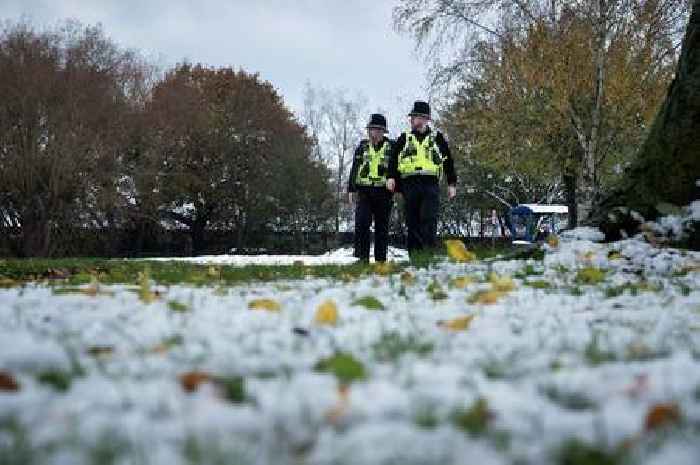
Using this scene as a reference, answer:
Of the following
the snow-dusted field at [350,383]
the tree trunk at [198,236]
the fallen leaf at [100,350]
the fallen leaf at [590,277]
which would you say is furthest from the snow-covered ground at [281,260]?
the tree trunk at [198,236]

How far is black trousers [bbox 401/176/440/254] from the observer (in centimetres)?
756

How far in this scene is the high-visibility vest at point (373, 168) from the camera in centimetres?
801

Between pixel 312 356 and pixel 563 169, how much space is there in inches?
750

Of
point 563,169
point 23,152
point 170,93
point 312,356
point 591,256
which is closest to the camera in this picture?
point 312,356

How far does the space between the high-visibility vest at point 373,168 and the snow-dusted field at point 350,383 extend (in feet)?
17.5

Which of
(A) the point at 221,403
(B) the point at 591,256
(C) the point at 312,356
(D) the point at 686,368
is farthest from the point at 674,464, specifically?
(B) the point at 591,256

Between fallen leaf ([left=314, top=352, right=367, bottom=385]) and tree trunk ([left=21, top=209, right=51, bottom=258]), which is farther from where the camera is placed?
tree trunk ([left=21, top=209, right=51, bottom=258])

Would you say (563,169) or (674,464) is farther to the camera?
(563,169)

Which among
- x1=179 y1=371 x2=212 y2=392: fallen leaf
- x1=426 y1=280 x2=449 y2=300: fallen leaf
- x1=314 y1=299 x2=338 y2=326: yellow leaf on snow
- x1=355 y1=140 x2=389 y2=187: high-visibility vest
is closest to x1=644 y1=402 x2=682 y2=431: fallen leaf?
x1=179 y1=371 x2=212 y2=392: fallen leaf

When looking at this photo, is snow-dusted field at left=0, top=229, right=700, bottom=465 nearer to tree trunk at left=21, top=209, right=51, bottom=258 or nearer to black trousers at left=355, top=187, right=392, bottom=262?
black trousers at left=355, top=187, right=392, bottom=262

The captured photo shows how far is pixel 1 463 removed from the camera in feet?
3.22

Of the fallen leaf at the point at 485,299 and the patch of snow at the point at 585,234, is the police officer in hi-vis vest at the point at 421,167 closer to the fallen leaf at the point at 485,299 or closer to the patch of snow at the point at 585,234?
the patch of snow at the point at 585,234

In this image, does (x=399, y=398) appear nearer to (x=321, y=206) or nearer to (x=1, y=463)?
(x=1, y=463)

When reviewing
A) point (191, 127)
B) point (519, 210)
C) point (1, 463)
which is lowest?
point (1, 463)
